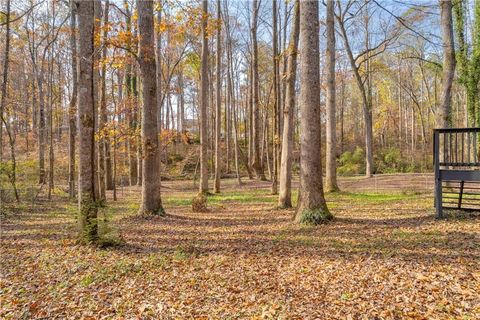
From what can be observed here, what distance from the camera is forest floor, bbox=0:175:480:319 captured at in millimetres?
3217

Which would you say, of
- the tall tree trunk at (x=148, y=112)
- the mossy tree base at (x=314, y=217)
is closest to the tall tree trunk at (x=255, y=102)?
the tall tree trunk at (x=148, y=112)

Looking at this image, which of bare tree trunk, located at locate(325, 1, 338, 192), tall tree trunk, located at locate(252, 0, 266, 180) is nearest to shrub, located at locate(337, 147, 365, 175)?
tall tree trunk, located at locate(252, 0, 266, 180)

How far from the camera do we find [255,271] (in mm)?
4219

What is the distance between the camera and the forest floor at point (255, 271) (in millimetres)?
3217

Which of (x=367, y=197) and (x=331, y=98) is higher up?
(x=331, y=98)

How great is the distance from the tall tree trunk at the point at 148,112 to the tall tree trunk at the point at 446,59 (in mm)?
8326

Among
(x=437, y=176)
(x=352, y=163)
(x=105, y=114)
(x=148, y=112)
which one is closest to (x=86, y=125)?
(x=148, y=112)

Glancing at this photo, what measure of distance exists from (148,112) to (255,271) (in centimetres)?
514

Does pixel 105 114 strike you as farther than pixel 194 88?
No

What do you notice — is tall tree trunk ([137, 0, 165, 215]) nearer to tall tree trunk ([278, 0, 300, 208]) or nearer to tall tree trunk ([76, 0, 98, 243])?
tall tree trunk ([76, 0, 98, 243])

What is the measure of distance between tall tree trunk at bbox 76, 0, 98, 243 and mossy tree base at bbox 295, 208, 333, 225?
4.05 metres

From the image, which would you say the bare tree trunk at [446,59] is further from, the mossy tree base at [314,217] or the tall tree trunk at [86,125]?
the tall tree trunk at [86,125]

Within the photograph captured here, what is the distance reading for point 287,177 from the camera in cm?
891

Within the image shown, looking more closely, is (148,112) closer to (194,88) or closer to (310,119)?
(310,119)
